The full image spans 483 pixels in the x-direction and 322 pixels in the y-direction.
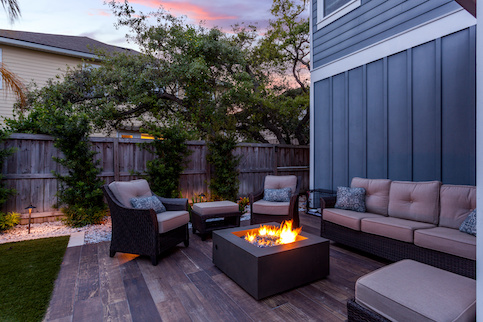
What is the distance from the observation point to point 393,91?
4371mm

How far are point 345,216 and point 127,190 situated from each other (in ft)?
9.96

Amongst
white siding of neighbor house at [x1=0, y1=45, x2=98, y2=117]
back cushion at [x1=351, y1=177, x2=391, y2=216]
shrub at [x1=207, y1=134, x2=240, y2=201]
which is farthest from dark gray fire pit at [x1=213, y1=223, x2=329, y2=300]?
white siding of neighbor house at [x1=0, y1=45, x2=98, y2=117]

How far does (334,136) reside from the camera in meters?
5.54

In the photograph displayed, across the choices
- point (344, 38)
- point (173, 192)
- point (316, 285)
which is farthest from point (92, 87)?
point (316, 285)

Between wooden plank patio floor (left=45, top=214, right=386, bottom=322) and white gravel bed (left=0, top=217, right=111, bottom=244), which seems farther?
white gravel bed (left=0, top=217, right=111, bottom=244)

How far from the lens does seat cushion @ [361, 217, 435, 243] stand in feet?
9.30

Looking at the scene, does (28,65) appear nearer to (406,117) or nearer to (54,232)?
(54,232)

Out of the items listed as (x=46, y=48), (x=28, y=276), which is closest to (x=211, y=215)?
(x=28, y=276)

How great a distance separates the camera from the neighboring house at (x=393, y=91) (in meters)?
3.56

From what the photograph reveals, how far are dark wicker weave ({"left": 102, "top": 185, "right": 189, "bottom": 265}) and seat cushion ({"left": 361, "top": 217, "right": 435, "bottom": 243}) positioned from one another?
2529mm

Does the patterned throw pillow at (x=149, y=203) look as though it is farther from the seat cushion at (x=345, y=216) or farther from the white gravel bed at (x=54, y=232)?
the seat cushion at (x=345, y=216)

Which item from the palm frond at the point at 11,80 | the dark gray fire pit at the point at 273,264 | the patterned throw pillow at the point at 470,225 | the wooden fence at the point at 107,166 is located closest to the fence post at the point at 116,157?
the wooden fence at the point at 107,166

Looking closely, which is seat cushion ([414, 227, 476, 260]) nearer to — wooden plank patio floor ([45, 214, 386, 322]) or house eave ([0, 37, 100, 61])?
wooden plank patio floor ([45, 214, 386, 322])

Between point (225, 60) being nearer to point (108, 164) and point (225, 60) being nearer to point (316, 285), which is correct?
point (108, 164)
